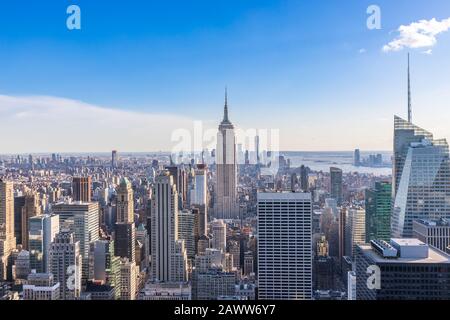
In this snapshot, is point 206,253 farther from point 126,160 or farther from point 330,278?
point 126,160

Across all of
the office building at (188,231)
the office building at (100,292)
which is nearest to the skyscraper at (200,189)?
the office building at (188,231)

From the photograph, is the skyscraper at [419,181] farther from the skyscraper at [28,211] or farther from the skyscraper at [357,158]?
the skyscraper at [28,211]

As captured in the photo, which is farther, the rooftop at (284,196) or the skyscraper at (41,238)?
the rooftop at (284,196)

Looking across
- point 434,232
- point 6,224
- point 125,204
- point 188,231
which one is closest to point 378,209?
point 434,232

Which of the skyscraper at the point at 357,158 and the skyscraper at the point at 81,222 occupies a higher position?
the skyscraper at the point at 357,158

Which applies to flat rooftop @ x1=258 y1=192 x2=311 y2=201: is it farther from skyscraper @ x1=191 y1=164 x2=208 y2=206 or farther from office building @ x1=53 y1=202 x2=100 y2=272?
office building @ x1=53 y1=202 x2=100 y2=272

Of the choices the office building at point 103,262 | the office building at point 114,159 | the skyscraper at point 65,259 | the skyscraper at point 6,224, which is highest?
the office building at point 114,159

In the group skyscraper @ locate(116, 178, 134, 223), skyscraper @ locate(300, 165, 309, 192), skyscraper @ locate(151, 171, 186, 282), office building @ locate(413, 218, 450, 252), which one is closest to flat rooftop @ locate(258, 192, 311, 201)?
skyscraper @ locate(300, 165, 309, 192)

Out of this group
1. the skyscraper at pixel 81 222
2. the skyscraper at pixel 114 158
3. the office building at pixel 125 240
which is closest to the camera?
the skyscraper at pixel 114 158

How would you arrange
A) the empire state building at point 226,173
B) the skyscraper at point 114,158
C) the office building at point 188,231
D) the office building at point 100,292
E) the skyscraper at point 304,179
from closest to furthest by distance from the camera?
1. the office building at point 100,292
2. the skyscraper at point 114,158
3. the empire state building at point 226,173
4. the skyscraper at point 304,179
5. the office building at point 188,231
